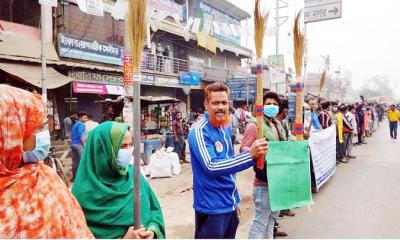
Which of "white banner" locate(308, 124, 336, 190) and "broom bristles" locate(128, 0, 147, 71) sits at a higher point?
"broom bristles" locate(128, 0, 147, 71)

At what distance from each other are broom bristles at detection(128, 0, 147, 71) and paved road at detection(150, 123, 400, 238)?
3151 mm

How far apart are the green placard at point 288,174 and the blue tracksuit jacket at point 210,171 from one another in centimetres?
62

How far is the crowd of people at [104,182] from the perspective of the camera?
4.85 ft

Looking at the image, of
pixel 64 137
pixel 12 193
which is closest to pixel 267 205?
pixel 12 193

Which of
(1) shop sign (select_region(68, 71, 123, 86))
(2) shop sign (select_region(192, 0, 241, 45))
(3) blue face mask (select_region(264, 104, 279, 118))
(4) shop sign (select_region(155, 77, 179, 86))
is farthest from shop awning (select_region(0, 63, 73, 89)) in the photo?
(2) shop sign (select_region(192, 0, 241, 45))

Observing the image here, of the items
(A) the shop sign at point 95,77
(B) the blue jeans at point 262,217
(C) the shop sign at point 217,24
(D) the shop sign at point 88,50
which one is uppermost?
(C) the shop sign at point 217,24

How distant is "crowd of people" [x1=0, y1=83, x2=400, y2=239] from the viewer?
148 cm

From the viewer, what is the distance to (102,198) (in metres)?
2.04

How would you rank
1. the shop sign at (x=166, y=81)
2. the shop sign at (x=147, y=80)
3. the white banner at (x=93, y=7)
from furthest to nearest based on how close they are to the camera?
the shop sign at (x=166, y=81), the shop sign at (x=147, y=80), the white banner at (x=93, y=7)

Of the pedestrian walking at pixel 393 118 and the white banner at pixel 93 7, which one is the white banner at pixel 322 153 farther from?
the pedestrian walking at pixel 393 118

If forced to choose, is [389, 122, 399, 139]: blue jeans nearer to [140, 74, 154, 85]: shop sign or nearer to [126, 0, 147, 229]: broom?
[140, 74, 154, 85]: shop sign

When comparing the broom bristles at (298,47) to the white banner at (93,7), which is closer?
the broom bristles at (298,47)

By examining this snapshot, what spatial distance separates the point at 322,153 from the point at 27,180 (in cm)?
633

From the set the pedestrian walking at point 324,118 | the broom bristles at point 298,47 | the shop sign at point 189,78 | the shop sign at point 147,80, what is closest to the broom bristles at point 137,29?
the broom bristles at point 298,47
